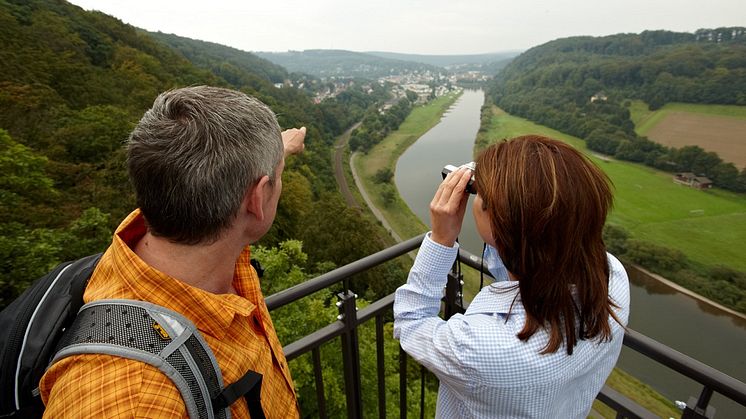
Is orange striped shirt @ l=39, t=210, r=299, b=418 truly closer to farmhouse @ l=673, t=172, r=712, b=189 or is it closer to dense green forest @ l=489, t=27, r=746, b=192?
farmhouse @ l=673, t=172, r=712, b=189

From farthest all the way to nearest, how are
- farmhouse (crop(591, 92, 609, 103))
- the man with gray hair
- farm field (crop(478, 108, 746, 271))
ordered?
farmhouse (crop(591, 92, 609, 103)) < farm field (crop(478, 108, 746, 271)) < the man with gray hair

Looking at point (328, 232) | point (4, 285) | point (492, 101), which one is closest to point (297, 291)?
point (4, 285)

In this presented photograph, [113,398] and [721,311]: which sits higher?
[113,398]

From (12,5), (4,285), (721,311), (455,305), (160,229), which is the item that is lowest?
(721,311)

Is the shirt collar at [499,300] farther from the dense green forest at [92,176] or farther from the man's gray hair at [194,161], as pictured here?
the dense green forest at [92,176]

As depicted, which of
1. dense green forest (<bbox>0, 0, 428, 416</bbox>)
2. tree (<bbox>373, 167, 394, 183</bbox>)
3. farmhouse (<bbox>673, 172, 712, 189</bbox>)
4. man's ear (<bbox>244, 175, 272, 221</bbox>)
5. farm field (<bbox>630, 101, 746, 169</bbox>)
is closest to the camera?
man's ear (<bbox>244, 175, 272, 221</bbox>)

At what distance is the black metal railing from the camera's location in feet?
3.39

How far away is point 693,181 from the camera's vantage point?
26156 mm

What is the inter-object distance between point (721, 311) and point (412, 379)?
15150 mm

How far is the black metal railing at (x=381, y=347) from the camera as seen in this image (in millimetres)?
1034

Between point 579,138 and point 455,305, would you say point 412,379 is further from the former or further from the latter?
point 579,138

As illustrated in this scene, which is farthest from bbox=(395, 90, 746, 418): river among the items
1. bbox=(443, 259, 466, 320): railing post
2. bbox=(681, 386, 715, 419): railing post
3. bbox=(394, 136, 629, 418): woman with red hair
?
bbox=(394, 136, 629, 418): woman with red hair

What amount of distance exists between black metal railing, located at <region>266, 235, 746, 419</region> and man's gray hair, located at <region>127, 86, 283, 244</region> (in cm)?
51

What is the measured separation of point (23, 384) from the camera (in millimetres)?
764
